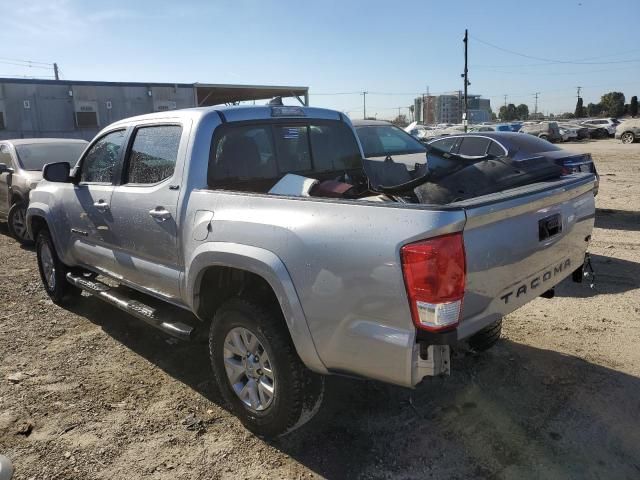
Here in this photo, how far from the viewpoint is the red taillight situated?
2.28 meters

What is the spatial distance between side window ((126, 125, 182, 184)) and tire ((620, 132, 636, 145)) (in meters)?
38.4

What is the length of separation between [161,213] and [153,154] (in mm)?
598

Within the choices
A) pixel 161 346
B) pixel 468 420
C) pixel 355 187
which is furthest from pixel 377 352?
pixel 161 346

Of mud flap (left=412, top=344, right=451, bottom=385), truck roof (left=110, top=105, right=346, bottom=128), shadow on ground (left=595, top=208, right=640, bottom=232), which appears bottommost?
shadow on ground (left=595, top=208, right=640, bottom=232)

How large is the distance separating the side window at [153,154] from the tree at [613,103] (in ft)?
308

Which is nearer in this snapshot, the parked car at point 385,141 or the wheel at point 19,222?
the parked car at point 385,141

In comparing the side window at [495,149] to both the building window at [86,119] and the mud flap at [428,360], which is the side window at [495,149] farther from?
the building window at [86,119]

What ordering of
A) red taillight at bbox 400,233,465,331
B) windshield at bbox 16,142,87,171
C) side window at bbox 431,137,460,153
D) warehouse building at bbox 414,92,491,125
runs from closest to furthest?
red taillight at bbox 400,233,465,331, windshield at bbox 16,142,87,171, side window at bbox 431,137,460,153, warehouse building at bbox 414,92,491,125

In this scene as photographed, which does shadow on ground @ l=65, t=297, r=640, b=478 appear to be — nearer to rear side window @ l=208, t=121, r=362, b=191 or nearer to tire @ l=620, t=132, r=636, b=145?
rear side window @ l=208, t=121, r=362, b=191

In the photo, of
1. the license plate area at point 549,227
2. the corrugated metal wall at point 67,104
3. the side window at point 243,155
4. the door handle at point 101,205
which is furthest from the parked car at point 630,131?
the door handle at point 101,205

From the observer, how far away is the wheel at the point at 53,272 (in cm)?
561

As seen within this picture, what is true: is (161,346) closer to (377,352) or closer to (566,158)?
(377,352)

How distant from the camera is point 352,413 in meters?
3.48

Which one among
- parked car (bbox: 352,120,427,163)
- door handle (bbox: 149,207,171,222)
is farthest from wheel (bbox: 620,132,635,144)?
door handle (bbox: 149,207,171,222)
